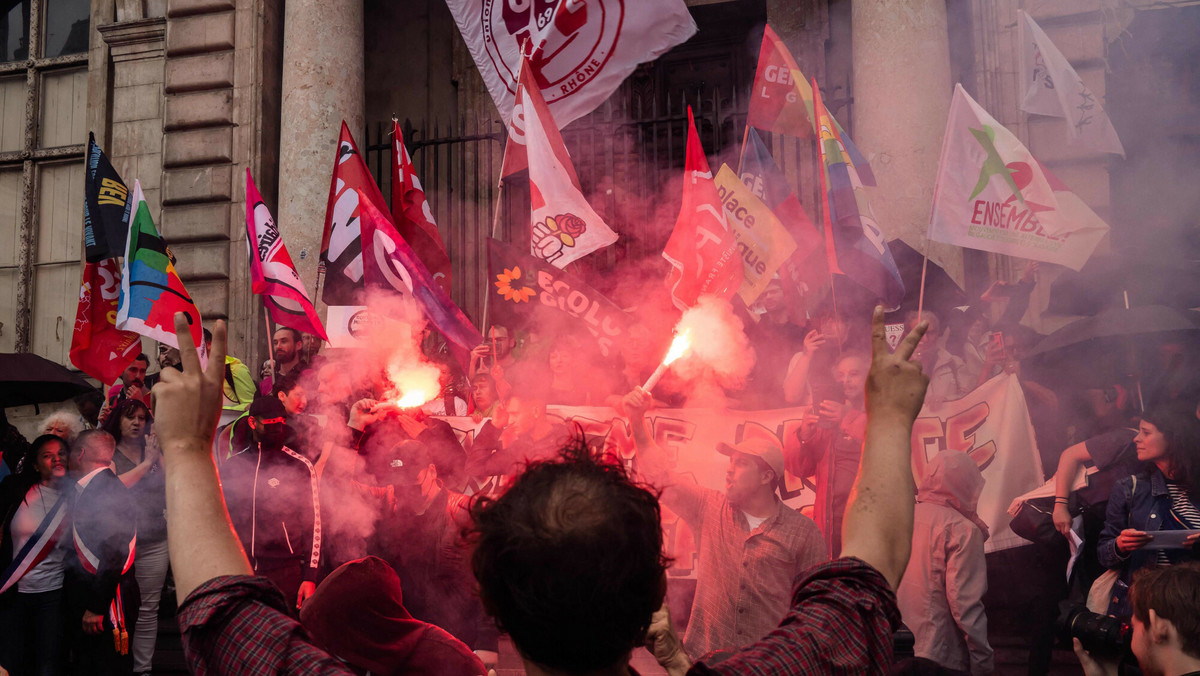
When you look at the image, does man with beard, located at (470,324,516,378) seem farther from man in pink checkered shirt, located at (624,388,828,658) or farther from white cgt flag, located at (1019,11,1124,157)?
white cgt flag, located at (1019,11,1124,157)

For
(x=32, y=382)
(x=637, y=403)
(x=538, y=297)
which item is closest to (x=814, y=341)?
(x=538, y=297)

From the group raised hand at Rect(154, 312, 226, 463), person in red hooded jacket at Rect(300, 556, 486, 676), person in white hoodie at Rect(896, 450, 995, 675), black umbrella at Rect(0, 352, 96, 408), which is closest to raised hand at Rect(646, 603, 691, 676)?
person in red hooded jacket at Rect(300, 556, 486, 676)

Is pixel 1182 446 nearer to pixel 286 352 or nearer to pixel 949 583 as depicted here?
pixel 949 583

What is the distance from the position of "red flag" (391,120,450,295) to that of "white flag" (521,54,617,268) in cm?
108

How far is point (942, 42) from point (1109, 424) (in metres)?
3.65

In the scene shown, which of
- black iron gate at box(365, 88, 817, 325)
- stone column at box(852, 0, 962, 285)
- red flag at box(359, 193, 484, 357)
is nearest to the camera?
red flag at box(359, 193, 484, 357)

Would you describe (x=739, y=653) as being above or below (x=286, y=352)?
below

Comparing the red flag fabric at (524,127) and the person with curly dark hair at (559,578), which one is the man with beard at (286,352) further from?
the person with curly dark hair at (559,578)

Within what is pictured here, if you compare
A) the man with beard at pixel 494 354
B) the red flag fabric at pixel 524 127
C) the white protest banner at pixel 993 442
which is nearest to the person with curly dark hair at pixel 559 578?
the white protest banner at pixel 993 442

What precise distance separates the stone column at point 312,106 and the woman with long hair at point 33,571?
3.23m

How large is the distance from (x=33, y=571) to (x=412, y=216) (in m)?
3.38

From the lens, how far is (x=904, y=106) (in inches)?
274

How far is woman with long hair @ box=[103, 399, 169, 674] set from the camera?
17.2 ft

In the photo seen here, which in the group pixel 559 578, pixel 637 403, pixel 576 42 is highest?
pixel 576 42
